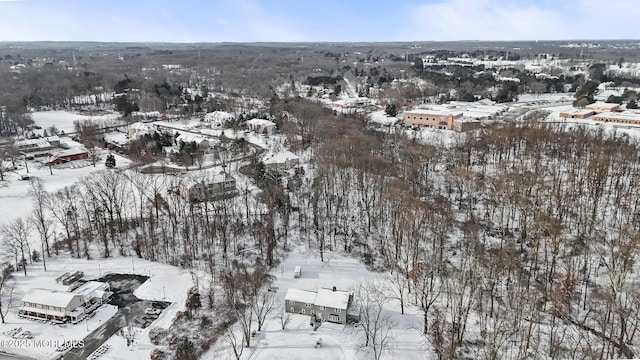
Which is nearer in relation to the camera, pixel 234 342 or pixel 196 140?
pixel 234 342

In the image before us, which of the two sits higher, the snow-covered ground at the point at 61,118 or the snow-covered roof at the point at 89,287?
the snow-covered ground at the point at 61,118

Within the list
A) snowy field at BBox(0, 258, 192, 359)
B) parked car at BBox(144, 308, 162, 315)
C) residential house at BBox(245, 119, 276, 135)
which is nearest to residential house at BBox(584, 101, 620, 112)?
residential house at BBox(245, 119, 276, 135)

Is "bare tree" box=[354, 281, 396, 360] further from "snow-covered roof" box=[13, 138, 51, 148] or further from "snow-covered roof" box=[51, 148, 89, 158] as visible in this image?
"snow-covered roof" box=[13, 138, 51, 148]

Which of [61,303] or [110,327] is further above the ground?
[61,303]

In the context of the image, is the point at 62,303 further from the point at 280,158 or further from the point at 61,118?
the point at 61,118

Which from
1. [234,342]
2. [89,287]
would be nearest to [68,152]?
[89,287]

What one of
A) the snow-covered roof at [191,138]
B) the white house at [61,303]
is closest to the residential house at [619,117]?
the snow-covered roof at [191,138]

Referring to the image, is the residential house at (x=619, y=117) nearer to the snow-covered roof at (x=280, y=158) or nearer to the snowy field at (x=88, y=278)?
the snow-covered roof at (x=280, y=158)
